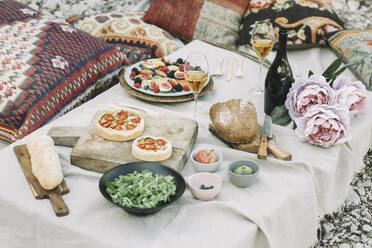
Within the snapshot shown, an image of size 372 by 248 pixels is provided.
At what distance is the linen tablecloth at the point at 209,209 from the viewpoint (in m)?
1.12

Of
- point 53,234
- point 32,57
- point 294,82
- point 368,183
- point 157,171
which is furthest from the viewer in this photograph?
point 368,183

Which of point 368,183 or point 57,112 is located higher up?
point 57,112

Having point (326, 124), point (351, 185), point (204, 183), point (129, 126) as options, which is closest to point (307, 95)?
point (326, 124)

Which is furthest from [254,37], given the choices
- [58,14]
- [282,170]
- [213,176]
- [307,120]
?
[58,14]

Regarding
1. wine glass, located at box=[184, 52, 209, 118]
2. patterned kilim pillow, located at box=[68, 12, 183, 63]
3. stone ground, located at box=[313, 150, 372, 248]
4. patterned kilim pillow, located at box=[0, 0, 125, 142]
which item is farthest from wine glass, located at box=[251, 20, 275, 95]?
patterned kilim pillow, located at box=[68, 12, 183, 63]

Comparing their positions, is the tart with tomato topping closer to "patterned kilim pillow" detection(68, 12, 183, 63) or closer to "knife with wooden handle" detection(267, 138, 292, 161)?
"knife with wooden handle" detection(267, 138, 292, 161)

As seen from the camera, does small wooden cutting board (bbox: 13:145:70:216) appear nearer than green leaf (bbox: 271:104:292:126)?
Yes

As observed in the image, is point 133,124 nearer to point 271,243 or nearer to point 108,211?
Result: point 108,211

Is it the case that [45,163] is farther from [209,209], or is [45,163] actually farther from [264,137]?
[264,137]

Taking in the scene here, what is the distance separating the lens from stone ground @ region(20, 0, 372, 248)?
1.82 metres

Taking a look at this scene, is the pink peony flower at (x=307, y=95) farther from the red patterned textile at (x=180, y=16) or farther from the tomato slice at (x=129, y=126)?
the red patterned textile at (x=180, y=16)

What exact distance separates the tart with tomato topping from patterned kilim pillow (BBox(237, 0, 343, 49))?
59.8 inches

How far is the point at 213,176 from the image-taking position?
1267 mm

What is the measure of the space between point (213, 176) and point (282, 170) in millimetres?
274
